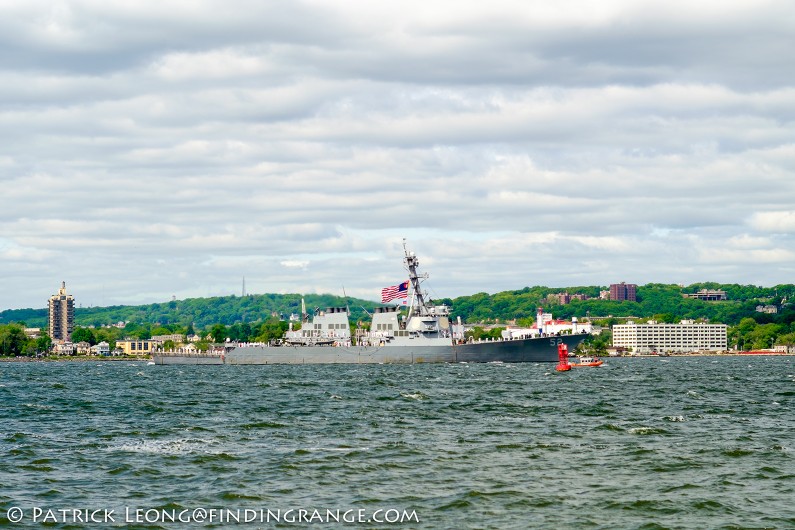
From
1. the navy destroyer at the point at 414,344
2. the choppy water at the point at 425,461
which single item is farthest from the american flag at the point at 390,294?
the choppy water at the point at 425,461

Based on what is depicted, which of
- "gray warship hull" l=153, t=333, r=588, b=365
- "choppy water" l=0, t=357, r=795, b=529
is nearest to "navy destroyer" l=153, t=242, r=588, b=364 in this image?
"gray warship hull" l=153, t=333, r=588, b=365

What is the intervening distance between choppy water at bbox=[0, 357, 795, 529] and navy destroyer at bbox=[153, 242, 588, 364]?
8929cm

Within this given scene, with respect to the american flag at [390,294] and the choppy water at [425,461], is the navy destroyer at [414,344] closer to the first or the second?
the american flag at [390,294]

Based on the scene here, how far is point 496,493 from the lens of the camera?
104ft

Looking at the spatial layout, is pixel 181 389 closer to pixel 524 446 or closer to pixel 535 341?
pixel 524 446

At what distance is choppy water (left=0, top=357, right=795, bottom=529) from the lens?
29.6 meters

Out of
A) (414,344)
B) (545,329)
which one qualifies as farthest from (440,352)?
(545,329)

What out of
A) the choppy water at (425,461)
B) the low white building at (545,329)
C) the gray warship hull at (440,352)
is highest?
the low white building at (545,329)

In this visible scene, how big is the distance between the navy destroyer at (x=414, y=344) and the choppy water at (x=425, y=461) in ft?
293

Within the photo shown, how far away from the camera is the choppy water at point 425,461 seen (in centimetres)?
2962

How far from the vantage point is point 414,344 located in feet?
513

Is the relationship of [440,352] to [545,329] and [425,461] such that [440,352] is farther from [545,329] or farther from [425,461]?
[425,461]

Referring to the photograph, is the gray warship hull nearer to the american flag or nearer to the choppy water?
the american flag

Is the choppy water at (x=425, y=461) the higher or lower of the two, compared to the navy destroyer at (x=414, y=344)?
lower
